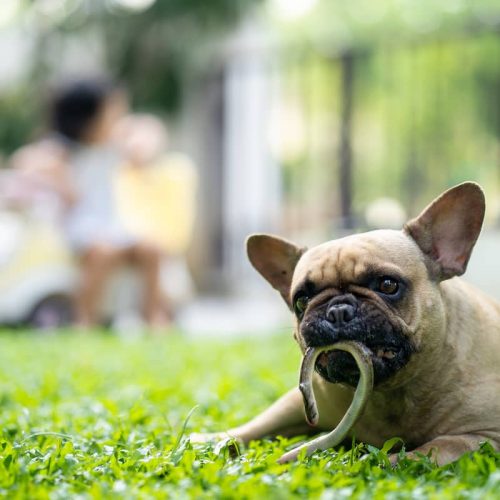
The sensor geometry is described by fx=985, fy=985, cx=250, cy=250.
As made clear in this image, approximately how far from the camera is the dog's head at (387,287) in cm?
245

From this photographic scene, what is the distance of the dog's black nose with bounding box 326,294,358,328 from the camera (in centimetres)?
243

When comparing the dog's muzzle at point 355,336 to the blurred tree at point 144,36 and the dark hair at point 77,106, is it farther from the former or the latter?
the blurred tree at point 144,36

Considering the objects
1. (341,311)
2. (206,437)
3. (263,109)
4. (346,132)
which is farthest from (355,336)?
(263,109)

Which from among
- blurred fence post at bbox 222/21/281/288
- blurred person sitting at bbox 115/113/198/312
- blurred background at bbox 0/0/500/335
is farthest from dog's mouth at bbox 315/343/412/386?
blurred fence post at bbox 222/21/281/288

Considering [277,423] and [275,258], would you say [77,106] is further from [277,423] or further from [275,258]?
[277,423]

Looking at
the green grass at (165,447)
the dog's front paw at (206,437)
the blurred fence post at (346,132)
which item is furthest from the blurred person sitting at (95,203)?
the dog's front paw at (206,437)

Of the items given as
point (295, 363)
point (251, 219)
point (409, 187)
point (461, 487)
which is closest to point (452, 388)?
point (461, 487)

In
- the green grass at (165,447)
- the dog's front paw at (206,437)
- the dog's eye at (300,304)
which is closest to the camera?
the green grass at (165,447)

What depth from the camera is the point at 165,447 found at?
280 cm

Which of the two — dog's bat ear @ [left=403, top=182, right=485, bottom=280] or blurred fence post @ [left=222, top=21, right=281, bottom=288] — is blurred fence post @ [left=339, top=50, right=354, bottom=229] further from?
dog's bat ear @ [left=403, top=182, right=485, bottom=280]

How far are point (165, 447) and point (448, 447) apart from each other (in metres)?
0.80

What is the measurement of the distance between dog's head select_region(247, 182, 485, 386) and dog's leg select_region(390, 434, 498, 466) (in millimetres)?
186

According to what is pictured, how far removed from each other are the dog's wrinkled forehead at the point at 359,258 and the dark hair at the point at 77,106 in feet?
19.5

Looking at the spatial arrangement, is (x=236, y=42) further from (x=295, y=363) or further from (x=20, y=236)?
(x=295, y=363)
